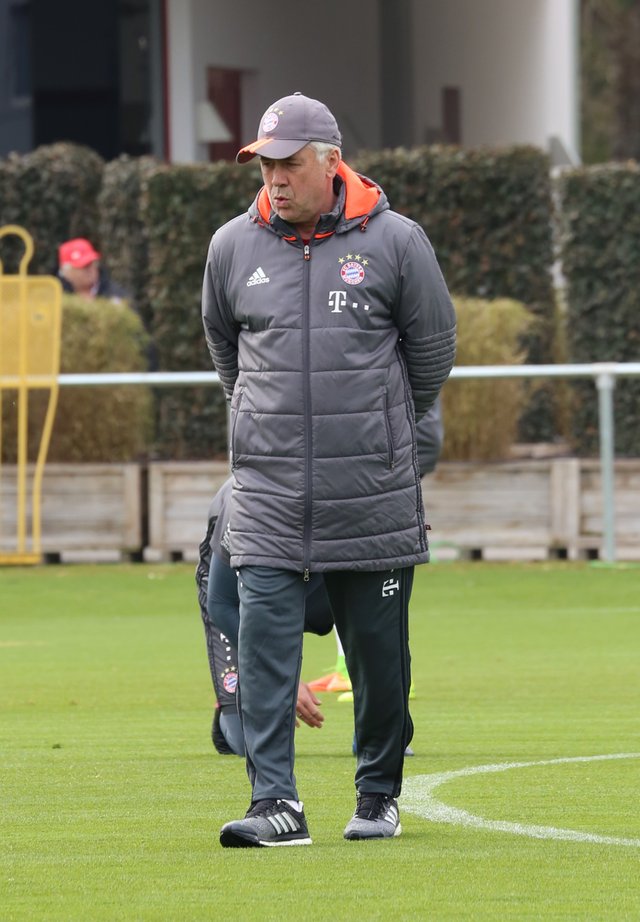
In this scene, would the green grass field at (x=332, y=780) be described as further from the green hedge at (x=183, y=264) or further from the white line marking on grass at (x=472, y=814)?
the green hedge at (x=183, y=264)

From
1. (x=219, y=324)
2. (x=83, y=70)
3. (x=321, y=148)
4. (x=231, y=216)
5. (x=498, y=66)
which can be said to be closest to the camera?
(x=321, y=148)

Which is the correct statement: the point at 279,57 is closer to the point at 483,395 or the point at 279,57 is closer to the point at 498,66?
the point at 498,66

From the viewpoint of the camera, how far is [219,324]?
601cm

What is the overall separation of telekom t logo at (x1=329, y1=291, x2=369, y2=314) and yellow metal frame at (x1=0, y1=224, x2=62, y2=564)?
390 inches

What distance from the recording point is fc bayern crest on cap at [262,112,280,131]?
5.78 meters

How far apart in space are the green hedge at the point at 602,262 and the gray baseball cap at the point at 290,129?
11902mm

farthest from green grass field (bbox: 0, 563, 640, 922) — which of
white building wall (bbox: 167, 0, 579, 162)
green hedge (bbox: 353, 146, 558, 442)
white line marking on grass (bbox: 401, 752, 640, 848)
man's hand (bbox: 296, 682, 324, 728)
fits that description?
white building wall (bbox: 167, 0, 579, 162)

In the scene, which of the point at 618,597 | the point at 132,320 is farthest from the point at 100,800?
the point at 132,320

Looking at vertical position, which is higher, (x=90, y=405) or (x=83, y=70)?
(x=83, y=70)

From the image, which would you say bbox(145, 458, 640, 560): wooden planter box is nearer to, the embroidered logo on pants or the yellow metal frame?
the yellow metal frame

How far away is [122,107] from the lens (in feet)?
80.3

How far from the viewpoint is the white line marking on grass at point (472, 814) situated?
5759mm

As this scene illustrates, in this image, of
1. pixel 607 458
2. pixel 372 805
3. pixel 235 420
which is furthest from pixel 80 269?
pixel 372 805

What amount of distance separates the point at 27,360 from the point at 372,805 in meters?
10.3
